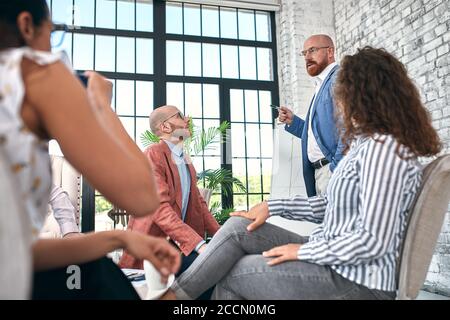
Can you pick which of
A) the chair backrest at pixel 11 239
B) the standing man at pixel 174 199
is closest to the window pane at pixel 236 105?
the standing man at pixel 174 199

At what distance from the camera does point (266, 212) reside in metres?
1.20

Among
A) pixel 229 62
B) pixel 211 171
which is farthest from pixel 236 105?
pixel 211 171

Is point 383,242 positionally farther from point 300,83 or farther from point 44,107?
point 300,83

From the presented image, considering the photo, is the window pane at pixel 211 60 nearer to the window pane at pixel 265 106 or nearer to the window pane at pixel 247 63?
the window pane at pixel 247 63

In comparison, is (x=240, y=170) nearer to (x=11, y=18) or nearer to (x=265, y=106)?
(x=265, y=106)

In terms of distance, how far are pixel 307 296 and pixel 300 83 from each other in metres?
4.62

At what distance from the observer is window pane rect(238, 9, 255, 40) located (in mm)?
5695

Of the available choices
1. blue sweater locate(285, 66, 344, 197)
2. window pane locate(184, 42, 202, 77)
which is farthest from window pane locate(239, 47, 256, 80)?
blue sweater locate(285, 66, 344, 197)

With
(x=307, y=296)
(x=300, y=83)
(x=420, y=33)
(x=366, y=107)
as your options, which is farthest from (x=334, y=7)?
(x=307, y=296)

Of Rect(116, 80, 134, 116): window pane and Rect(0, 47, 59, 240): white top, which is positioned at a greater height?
Rect(116, 80, 134, 116): window pane

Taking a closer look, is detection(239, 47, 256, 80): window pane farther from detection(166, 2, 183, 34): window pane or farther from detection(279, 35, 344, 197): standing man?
detection(279, 35, 344, 197): standing man

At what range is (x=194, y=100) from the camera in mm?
5426

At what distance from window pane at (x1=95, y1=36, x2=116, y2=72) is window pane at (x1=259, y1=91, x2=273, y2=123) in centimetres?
196

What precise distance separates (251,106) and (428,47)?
2399 millimetres
